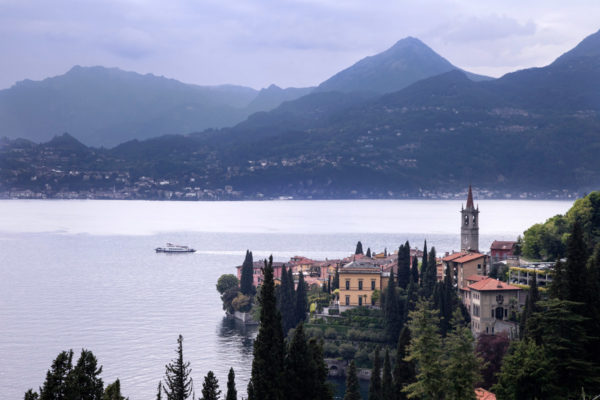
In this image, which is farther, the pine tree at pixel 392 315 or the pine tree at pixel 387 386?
the pine tree at pixel 392 315

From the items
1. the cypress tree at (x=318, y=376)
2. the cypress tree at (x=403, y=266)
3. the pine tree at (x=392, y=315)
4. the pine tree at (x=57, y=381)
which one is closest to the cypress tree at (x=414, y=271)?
the cypress tree at (x=403, y=266)

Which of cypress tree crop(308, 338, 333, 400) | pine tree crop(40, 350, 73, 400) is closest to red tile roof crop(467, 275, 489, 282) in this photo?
cypress tree crop(308, 338, 333, 400)

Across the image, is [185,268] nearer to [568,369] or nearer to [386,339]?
[386,339]

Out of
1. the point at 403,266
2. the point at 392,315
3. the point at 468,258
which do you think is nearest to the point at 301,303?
the point at 403,266

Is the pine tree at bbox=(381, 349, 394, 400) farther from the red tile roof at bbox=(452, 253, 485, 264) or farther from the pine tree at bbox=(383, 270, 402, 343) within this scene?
the red tile roof at bbox=(452, 253, 485, 264)

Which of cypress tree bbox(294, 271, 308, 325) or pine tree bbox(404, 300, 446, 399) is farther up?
pine tree bbox(404, 300, 446, 399)

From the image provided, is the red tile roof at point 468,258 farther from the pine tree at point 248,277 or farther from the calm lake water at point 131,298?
the pine tree at point 248,277
